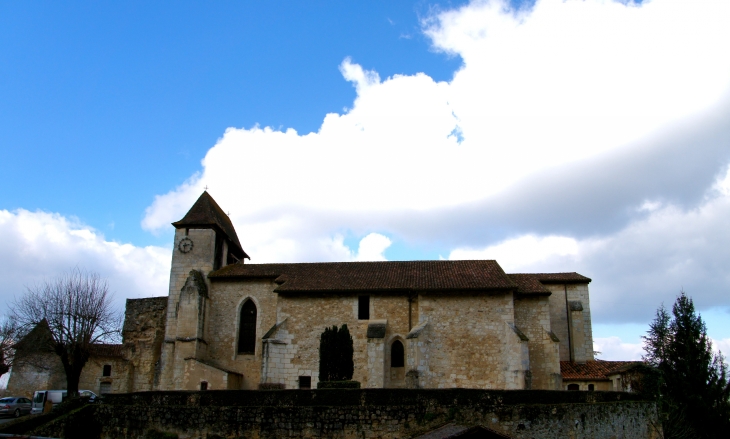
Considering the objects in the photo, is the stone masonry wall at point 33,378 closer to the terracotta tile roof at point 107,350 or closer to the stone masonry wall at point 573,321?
the terracotta tile roof at point 107,350

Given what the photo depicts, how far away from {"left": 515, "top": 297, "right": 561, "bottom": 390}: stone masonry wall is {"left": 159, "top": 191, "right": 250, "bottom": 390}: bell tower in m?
17.6

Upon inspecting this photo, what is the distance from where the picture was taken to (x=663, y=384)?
25.9 meters

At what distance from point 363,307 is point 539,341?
9420mm

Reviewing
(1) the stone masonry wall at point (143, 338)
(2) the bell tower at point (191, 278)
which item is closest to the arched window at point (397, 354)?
(2) the bell tower at point (191, 278)

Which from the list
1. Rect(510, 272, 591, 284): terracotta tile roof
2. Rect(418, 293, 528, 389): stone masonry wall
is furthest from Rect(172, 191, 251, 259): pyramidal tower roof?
Rect(510, 272, 591, 284): terracotta tile roof

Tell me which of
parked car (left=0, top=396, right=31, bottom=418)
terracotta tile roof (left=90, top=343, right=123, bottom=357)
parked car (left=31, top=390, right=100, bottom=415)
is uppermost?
terracotta tile roof (left=90, top=343, right=123, bottom=357)

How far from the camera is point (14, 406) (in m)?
28.3

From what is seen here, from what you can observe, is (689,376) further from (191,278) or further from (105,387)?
(105,387)

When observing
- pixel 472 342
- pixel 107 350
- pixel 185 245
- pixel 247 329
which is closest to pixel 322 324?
pixel 247 329

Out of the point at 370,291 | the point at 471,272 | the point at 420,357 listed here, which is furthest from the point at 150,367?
the point at 471,272

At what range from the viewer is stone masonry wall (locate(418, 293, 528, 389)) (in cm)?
2669

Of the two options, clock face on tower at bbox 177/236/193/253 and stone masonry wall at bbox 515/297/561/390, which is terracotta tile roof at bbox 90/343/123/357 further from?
stone masonry wall at bbox 515/297/561/390

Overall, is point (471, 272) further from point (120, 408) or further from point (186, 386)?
point (120, 408)

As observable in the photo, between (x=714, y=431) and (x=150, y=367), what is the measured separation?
30627mm
